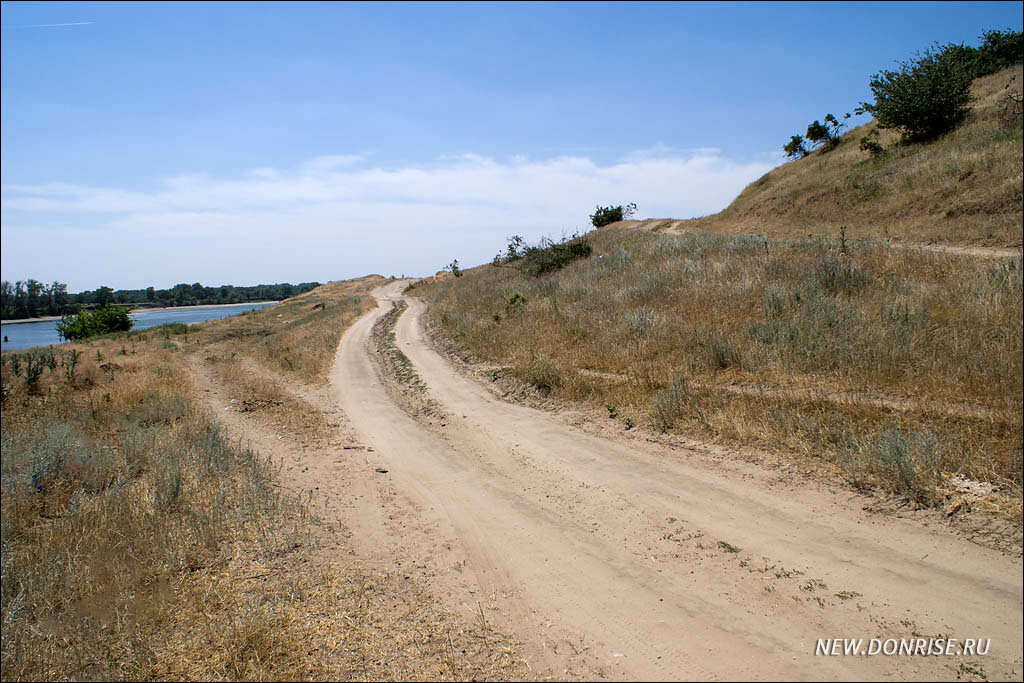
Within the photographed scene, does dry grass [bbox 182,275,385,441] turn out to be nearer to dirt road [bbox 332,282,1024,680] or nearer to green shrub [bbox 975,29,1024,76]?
dirt road [bbox 332,282,1024,680]

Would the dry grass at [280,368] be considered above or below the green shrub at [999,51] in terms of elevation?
below

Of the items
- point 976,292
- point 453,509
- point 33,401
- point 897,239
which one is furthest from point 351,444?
point 897,239

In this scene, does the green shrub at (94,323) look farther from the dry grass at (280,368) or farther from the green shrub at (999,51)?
the green shrub at (999,51)

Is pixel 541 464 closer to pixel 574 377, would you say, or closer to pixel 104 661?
pixel 574 377

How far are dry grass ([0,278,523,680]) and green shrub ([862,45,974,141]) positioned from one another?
32.9 meters

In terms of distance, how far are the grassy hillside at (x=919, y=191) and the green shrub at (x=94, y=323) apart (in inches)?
1897

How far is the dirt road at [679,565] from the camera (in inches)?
127

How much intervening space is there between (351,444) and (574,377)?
4.25m

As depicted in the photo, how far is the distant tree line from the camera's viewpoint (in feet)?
175

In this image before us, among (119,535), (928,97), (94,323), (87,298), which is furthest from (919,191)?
(87,298)

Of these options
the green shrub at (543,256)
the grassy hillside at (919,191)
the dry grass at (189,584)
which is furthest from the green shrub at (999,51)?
the dry grass at (189,584)

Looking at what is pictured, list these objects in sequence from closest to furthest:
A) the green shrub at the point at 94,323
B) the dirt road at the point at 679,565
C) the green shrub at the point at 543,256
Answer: the dirt road at the point at 679,565, the green shrub at the point at 543,256, the green shrub at the point at 94,323

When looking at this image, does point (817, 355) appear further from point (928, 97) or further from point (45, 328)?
point (45, 328)

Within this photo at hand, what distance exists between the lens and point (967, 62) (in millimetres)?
28844
